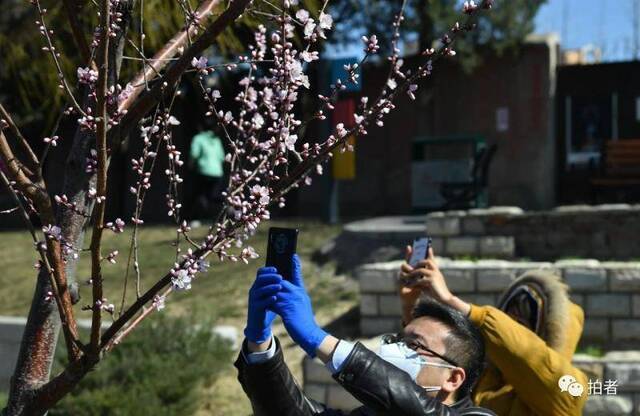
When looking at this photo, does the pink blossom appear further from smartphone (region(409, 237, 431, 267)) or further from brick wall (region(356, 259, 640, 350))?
brick wall (region(356, 259, 640, 350))

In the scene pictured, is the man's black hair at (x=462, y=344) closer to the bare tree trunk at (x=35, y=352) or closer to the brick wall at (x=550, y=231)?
the bare tree trunk at (x=35, y=352)

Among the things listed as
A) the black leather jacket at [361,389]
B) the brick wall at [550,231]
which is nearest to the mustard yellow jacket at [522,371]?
the black leather jacket at [361,389]

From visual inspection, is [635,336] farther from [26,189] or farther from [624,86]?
[624,86]

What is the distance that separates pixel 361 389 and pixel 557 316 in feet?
5.66

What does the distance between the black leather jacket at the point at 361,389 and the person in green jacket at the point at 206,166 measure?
10379 millimetres

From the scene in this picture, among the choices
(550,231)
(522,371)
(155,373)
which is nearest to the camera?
(522,371)

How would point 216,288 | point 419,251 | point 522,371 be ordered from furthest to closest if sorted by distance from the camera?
point 216,288
point 419,251
point 522,371

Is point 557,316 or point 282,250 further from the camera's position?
point 557,316

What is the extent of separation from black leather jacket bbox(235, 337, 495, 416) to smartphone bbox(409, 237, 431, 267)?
1.07 meters

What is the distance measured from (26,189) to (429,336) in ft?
3.90

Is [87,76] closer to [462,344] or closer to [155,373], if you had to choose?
[462,344]

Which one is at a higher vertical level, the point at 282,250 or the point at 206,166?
the point at 206,166

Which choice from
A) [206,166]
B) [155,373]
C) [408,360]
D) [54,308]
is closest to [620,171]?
[206,166]

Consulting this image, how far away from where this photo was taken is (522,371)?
3.49 meters
